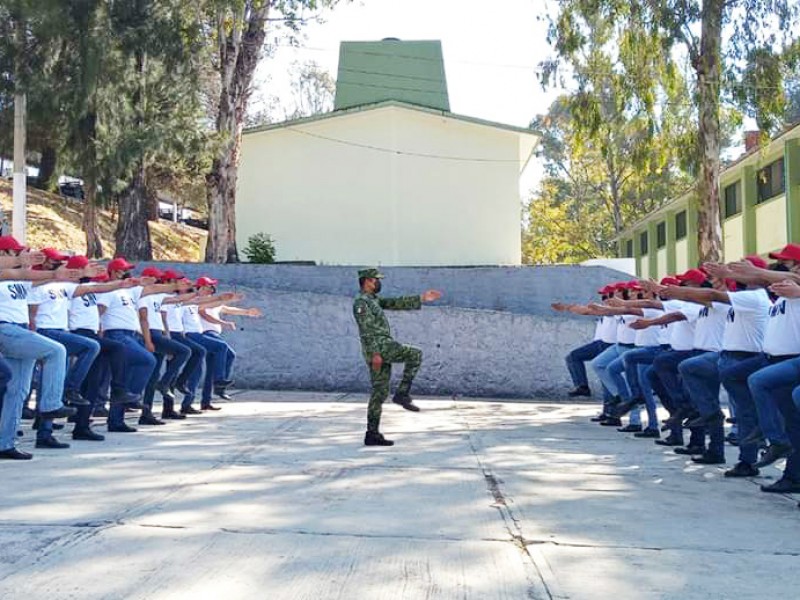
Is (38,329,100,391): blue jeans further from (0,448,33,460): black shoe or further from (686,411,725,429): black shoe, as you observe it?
(686,411,725,429): black shoe

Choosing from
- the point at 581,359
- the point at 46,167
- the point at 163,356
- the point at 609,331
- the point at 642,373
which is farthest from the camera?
the point at 46,167

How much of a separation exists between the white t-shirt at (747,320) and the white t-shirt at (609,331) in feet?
15.4

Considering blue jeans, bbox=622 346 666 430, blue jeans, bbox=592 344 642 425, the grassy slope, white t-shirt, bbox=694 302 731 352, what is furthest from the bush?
white t-shirt, bbox=694 302 731 352

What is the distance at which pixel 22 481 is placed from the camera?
23.1ft

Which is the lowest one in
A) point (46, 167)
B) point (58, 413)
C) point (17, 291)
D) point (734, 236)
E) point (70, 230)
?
point (58, 413)

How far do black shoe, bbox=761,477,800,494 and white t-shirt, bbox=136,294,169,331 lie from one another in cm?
723

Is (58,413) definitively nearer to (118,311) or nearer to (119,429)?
(118,311)

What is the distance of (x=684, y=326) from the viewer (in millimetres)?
10047

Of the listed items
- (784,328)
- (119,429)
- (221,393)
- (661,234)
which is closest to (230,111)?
(221,393)

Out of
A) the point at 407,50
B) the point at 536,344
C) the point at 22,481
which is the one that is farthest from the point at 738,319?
the point at 407,50

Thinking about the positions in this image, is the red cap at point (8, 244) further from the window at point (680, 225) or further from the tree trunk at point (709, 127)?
the window at point (680, 225)

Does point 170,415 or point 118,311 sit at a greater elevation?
point 118,311

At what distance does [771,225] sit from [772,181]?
1.31m

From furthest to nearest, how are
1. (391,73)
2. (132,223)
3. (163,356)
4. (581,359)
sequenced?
(391,73)
(132,223)
(581,359)
(163,356)
